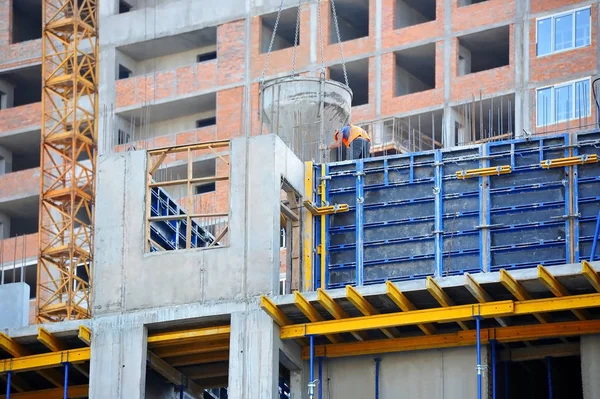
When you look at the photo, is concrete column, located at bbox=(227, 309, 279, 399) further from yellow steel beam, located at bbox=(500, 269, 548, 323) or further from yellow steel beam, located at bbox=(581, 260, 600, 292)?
yellow steel beam, located at bbox=(581, 260, 600, 292)

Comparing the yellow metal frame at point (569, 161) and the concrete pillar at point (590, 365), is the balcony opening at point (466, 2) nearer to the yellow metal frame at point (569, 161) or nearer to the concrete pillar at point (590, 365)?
the yellow metal frame at point (569, 161)

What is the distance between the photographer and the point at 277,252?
40.9 metres

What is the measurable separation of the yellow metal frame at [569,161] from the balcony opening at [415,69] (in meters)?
32.4

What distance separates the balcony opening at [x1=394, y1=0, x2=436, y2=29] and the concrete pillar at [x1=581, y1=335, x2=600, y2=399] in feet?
121

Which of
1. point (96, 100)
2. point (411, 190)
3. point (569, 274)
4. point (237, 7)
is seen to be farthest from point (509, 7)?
point (569, 274)

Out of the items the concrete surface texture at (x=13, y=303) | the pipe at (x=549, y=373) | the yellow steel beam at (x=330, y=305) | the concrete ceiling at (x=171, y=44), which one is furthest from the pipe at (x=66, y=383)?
the concrete ceiling at (x=171, y=44)

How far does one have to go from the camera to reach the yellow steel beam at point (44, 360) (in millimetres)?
42000

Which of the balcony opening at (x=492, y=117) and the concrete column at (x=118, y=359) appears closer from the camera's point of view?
the concrete column at (x=118, y=359)

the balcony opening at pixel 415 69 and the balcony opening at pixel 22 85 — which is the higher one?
the balcony opening at pixel 22 85

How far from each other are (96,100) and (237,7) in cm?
745

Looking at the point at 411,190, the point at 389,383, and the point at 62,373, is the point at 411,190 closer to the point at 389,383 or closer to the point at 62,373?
the point at 389,383

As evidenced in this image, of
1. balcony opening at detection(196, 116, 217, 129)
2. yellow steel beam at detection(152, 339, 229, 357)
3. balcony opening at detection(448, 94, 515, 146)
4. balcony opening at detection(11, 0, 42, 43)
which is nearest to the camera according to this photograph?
yellow steel beam at detection(152, 339, 229, 357)

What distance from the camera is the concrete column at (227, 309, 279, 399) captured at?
130 feet

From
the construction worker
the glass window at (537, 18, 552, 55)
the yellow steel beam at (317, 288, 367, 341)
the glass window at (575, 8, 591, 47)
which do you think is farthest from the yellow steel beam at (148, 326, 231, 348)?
the glass window at (537, 18, 552, 55)
